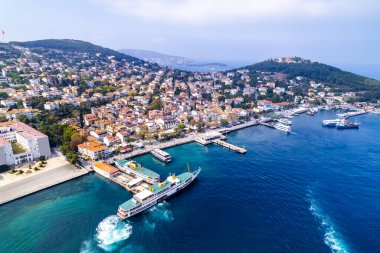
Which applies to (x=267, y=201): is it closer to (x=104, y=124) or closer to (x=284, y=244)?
(x=284, y=244)

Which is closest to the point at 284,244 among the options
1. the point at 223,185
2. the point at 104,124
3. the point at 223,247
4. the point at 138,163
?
the point at 223,247

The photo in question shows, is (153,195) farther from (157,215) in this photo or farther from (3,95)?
(3,95)

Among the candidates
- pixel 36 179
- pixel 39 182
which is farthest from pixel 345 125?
pixel 36 179

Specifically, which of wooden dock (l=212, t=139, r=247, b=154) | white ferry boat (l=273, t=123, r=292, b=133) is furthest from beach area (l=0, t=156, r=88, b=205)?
white ferry boat (l=273, t=123, r=292, b=133)

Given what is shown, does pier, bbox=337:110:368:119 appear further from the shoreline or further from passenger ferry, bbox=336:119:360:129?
the shoreline

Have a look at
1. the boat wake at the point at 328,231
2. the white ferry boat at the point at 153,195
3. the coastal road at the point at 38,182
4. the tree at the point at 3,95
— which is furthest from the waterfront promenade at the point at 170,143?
the tree at the point at 3,95
